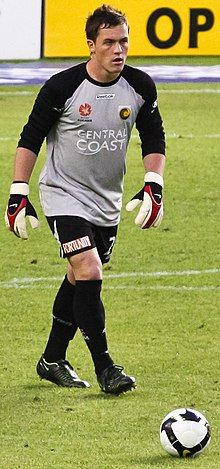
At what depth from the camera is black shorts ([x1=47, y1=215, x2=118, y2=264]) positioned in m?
7.48

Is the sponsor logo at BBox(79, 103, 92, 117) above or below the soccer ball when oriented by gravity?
above

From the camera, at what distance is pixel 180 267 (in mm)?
10789

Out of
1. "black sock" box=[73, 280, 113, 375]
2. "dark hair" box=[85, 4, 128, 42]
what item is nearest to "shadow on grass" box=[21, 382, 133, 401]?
"black sock" box=[73, 280, 113, 375]

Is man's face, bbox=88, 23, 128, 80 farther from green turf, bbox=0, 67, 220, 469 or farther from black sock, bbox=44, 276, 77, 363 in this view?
green turf, bbox=0, 67, 220, 469

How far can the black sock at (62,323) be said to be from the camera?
7836 mm

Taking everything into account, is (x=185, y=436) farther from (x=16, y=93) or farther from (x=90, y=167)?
(x=16, y=93)

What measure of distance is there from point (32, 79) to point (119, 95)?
438 inches

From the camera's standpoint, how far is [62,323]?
784 centimetres

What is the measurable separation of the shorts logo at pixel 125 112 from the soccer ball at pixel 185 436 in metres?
1.80

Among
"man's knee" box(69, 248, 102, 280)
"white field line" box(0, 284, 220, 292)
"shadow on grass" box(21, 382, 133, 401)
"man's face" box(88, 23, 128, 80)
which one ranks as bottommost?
"white field line" box(0, 284, 220, 292)

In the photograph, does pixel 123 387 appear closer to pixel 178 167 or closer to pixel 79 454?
pixel 79 454

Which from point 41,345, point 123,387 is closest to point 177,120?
point 41,345

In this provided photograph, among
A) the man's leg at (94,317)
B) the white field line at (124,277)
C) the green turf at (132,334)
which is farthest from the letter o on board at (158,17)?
the man's leg at (94,317)

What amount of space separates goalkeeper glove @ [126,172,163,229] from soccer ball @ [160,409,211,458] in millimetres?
1381
